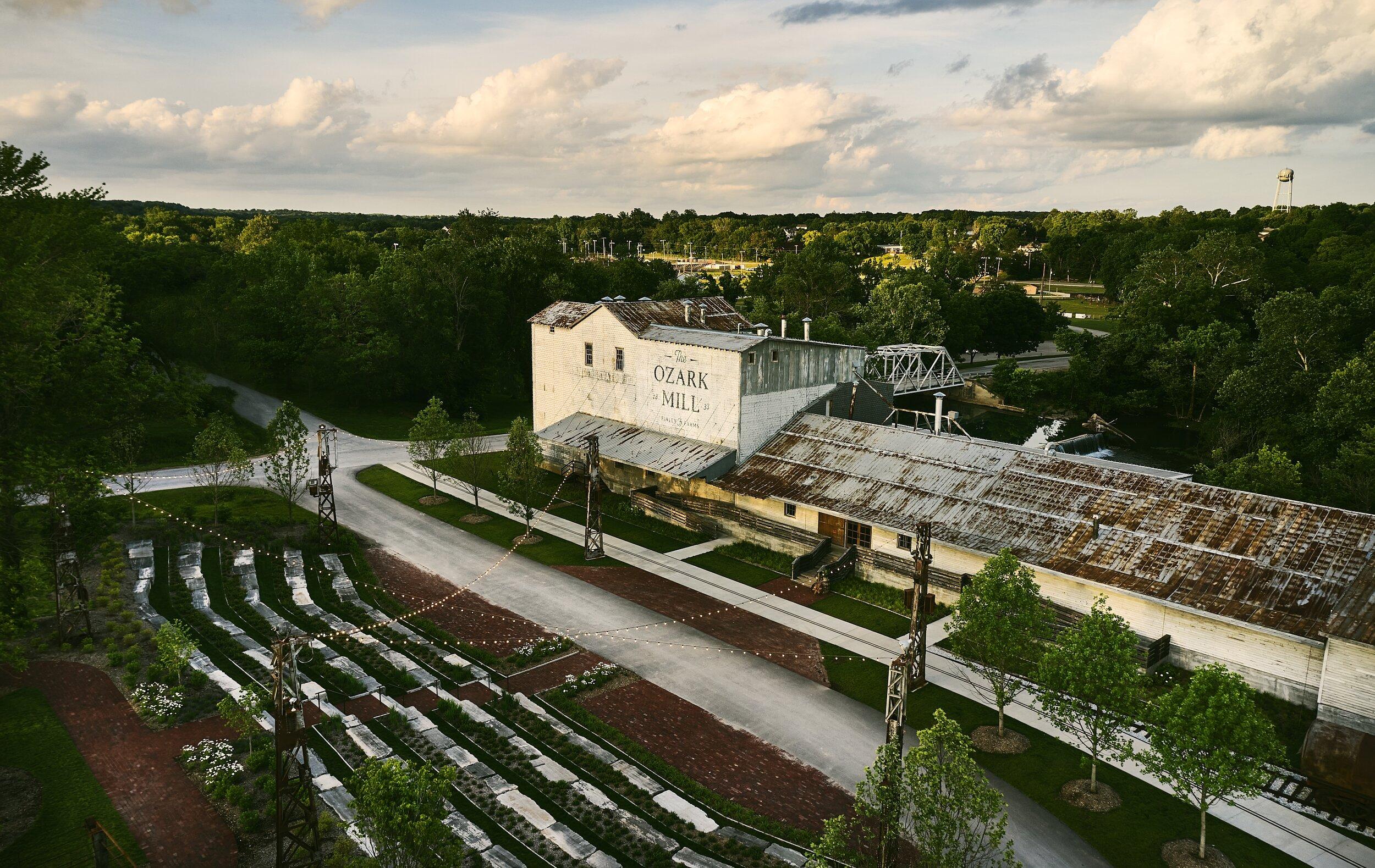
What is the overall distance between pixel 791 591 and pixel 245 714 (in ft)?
69.3

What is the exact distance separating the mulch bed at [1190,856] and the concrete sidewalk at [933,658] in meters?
1.29

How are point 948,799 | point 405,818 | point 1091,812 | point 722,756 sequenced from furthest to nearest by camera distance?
point 722,756 < point 1091,812 < point 948,799 < point 405,818

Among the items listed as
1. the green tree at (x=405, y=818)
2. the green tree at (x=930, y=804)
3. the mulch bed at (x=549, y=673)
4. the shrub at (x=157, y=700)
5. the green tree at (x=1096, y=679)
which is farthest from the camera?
the mulch bed at (x=549, y=673)

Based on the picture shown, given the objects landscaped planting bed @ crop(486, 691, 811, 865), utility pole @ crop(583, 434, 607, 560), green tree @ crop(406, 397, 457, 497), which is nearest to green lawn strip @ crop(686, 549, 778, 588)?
utility pole @ crop(583, 434, 607, 560)

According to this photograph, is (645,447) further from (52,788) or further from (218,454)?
(52,788)

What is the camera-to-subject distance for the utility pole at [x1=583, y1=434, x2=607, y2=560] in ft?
129

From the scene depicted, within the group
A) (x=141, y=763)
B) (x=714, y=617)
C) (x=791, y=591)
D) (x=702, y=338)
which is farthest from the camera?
(x=702, y=338)

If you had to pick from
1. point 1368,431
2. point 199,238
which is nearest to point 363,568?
point 1368,431

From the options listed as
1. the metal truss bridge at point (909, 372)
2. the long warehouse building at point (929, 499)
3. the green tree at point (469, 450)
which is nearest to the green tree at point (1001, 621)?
the long warehouse building at point (929, 499)

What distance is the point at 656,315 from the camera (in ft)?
169

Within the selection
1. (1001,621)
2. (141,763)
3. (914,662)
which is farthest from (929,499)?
(141,763)

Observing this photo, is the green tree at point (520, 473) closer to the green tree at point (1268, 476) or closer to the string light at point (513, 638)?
the string light at point (513, 638)

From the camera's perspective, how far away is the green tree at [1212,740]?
19.2 meters

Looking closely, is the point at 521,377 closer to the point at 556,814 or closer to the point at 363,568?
the point at 363,568
